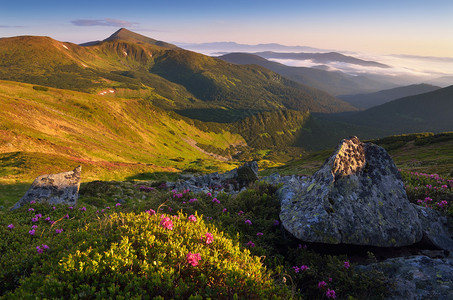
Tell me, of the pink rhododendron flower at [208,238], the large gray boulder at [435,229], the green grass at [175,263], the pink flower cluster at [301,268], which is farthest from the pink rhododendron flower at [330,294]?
the large gray boulder at [435,229]

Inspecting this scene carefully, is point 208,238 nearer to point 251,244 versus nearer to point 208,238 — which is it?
point 208,238

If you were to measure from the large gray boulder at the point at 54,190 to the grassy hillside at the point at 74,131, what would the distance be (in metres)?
23.5

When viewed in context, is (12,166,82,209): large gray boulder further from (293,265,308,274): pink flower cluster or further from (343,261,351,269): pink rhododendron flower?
(343,261,351,269): pink rhododendron flower

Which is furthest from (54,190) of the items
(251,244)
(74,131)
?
(74,131)

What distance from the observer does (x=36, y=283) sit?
14.6ft

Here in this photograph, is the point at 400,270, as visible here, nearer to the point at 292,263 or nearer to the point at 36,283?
the point at 292,263

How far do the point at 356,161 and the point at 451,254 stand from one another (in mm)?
3883

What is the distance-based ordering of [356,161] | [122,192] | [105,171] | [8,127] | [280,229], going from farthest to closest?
[8,127] < [105,171] < [122,192] < [356,161] < [280,229]

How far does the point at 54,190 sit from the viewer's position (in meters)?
16.4

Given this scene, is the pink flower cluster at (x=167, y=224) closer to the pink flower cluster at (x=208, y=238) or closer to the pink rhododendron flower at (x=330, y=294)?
the pink flower cluster at (x=208, y=238)

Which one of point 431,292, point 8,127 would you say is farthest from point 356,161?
point 8,127

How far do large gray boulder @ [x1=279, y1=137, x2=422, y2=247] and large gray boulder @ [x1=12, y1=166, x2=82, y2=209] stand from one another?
1599 cm

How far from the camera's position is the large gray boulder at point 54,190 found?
15.6m

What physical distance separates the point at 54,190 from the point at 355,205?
63.0ft
